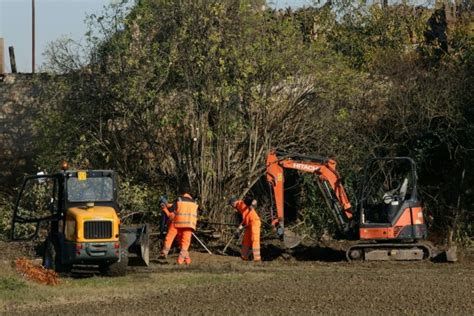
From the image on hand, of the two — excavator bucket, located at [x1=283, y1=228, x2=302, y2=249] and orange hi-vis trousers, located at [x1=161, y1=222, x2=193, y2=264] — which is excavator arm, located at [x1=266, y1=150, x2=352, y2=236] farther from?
orange hi-vis trousers, located at [x1=161, y1=222, x2=193, y2=264]

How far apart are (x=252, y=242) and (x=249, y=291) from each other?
6.38 meters

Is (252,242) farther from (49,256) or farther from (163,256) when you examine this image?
(49,256)

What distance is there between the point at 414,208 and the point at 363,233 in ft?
4.53

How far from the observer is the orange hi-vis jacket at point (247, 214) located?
2228 centimetres

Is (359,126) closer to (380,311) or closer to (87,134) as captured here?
(87,134)

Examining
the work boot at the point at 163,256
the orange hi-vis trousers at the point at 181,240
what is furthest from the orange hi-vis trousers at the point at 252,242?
the work boot at the point at 163,256

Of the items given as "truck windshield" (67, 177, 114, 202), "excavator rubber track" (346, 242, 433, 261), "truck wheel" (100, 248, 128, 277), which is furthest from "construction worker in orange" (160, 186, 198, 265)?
"excavator rubber track" (346, 242, 433, 261)

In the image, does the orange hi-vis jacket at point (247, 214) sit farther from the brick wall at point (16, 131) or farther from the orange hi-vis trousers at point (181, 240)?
the brick wall at point (16, 131)

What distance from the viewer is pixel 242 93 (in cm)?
2438

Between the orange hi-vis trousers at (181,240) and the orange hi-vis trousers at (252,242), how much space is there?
1517 mm

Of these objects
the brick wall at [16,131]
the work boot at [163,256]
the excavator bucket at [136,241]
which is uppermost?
the brick wall at [16,131]

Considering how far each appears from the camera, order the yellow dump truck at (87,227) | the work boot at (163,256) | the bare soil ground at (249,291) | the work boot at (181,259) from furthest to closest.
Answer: the work boot at (163,256)
the work boot at (181,259)
the yellow dump truck at (87,227)
the bare soil ground at (249,291)

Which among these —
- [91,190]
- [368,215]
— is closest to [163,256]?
[91,190]

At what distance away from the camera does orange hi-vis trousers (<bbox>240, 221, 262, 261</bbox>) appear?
22.2 m
